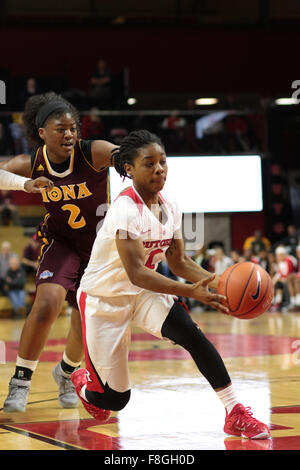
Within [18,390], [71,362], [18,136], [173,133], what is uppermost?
Result: [173,133]

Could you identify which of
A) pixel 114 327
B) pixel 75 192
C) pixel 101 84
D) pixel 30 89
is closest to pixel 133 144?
pixel 114 327

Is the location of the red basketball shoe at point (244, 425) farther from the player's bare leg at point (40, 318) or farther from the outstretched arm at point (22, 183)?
the outstretched arm at point (22, 183)

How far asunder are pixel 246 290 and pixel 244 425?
2.39 feet

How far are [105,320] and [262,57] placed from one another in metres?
18.2

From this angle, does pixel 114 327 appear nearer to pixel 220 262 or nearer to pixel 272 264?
pixel 220 262

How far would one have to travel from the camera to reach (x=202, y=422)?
4742mm

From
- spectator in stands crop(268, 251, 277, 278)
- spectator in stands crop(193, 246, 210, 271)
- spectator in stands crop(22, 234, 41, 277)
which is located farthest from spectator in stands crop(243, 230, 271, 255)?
spectator in stands crop(22, 234, 41, 277)

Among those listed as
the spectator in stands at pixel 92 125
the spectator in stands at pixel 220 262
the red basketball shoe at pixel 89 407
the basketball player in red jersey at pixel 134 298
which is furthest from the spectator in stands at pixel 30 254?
the basketball player in red jersey at pixel 134 298

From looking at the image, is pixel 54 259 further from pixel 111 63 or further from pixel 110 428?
pixel 111 63

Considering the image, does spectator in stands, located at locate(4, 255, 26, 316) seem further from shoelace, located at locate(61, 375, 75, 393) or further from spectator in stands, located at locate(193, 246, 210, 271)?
shoelace, located at locate(61, 375, 75, 393)

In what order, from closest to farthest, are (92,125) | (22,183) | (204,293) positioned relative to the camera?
(204,293) < (22,183) < (92,125)

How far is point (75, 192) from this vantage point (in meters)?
5.47

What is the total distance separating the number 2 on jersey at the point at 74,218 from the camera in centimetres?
548

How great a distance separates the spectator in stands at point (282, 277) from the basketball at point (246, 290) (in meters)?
13.2
